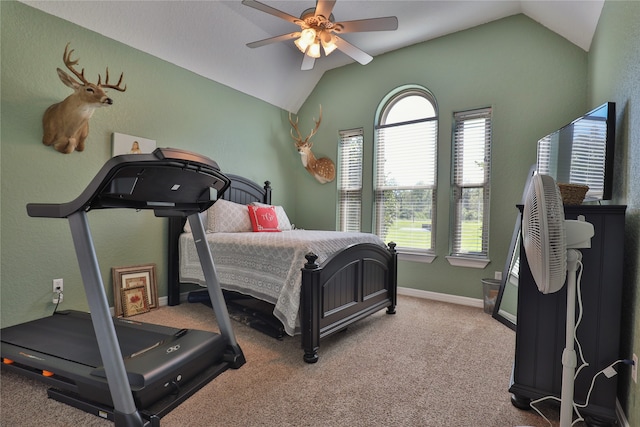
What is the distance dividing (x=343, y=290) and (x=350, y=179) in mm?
2476

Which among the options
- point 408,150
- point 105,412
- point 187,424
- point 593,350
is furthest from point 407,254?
point 105,412

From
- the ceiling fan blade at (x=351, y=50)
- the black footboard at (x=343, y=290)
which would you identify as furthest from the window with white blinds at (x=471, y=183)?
the ceiling fan blade at (x=351, y=50)

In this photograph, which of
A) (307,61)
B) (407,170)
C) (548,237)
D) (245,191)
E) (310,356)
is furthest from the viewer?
(245,191)

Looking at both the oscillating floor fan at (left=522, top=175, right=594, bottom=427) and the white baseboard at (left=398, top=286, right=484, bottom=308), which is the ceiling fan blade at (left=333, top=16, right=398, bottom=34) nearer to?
the oscillating floor fan at (left=522, top=175, right=594, bottom=427)

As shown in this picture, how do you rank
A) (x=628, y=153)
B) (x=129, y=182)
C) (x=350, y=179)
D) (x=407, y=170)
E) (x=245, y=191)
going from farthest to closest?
1. (x=350, y=179)
2. (x=245, y=191)
3. (x=407, y=170)
4. (x=628, y=153)
5. (x=129, y=182)

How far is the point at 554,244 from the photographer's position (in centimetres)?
118

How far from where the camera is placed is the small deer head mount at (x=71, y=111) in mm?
2523

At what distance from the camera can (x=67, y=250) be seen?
2.77 m

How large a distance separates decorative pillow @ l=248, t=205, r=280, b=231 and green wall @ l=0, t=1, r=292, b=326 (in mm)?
948

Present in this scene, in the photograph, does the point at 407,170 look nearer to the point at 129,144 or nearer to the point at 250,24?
the point at 250,24

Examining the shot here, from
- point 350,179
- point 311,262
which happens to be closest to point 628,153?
point 311,262

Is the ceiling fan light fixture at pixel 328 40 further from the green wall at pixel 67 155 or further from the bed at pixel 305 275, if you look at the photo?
the green wall at pixel 67 155

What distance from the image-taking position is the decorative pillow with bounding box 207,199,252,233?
345 cm

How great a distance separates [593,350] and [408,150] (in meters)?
3.04
